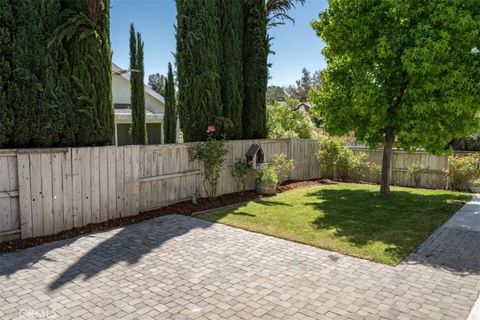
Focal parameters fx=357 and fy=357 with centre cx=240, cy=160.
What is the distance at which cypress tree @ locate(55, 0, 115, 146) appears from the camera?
7.12 meters

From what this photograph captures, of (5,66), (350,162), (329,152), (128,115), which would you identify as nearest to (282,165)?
(329,152)

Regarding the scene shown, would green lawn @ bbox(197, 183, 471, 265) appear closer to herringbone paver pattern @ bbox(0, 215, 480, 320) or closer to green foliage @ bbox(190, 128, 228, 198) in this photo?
herringbone paver pattern @ bbox(0, 215, 480, 320)

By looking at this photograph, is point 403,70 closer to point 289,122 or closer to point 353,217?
point 353,217

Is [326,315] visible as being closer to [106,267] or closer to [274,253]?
[274,253]

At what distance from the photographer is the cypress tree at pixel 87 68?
23.4ft

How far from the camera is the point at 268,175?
11219 millimetres

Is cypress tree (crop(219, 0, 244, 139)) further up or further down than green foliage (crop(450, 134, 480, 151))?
further up

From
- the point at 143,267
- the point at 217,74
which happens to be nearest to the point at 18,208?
the point at 143,267

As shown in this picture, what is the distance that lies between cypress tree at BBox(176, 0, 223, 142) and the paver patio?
14.8 ft

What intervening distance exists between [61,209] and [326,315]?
17.6 ft

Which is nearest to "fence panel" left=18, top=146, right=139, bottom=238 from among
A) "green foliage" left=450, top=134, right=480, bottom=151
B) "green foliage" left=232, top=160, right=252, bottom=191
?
"green foliage" left=232, top=160, right=252, bottom=191

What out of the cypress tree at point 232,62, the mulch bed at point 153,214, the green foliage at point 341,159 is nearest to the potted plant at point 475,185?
the green foliage at point 341,159

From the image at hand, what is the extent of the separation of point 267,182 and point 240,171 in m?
0.92

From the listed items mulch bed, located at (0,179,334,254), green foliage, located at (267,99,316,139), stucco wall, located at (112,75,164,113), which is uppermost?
stucco wall, located at (112,75,164,113)
